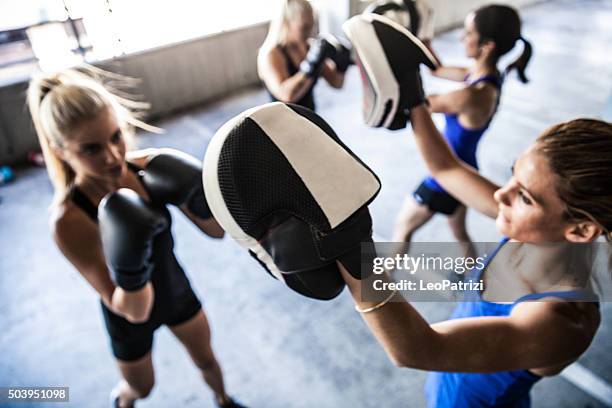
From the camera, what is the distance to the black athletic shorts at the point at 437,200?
217 cm

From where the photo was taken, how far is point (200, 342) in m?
1.72

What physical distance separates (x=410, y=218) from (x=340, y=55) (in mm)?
1127

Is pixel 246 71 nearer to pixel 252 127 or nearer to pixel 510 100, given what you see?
pixel 510 100

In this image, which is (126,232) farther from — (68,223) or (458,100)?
(458,100)

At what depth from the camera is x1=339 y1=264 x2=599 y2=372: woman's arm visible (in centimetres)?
78

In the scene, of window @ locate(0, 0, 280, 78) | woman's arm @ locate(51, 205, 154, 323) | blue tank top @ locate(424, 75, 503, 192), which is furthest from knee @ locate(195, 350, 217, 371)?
window @ locate(0, 0, 280, 78)

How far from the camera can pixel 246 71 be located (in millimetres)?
5469

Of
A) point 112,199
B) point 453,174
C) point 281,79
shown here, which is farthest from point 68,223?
point 281,79

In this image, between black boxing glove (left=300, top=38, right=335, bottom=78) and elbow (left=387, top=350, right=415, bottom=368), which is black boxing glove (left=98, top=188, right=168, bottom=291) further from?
black boxing glove (left=300, top=38, right=335, bottom=78)

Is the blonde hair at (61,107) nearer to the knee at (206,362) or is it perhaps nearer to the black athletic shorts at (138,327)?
the black athletic shorts at (138,327)

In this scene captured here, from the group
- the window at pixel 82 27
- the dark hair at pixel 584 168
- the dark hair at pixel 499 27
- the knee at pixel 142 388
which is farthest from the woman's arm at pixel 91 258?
the dark hair at pixel 499 27

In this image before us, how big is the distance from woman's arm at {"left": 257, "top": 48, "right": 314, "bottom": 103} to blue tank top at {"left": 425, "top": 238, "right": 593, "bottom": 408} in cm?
157

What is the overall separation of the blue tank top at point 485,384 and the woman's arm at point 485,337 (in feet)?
0.24

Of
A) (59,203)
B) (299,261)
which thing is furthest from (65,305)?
(299,261)
